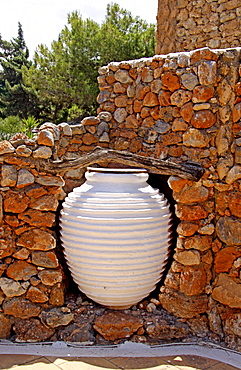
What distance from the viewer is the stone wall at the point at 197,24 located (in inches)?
205

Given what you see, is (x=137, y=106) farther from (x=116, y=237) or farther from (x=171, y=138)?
(x=116, y=237)

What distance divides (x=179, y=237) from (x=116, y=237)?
550 millimetres

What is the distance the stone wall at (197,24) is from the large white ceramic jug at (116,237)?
302 cm

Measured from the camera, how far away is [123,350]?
9.75 ft

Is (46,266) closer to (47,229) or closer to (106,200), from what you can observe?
(47,229)

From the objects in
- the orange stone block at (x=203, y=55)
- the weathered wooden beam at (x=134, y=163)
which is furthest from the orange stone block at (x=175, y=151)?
the orange stone block at (x=203, y=55)

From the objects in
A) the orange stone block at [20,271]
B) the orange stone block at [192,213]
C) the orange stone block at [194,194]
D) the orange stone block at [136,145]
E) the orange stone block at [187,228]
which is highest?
the orange stone block at [136,145]

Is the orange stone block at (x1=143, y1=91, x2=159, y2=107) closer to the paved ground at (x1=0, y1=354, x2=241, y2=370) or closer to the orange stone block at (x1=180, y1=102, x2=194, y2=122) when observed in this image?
the orange stone block at (x1=180, y1=102, x2=194, y2=122)

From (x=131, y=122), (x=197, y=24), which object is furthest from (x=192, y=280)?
(x=197, y=24)

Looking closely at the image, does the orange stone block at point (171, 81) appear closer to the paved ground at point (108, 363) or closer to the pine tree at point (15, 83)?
the paved ground at point (108, 363)

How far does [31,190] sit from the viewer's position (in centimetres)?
310

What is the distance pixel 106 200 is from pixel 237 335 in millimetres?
1419

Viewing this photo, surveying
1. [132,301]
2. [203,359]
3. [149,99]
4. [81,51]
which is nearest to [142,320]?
[132,301]

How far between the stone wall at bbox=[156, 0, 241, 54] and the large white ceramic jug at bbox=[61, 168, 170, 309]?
119 inches
